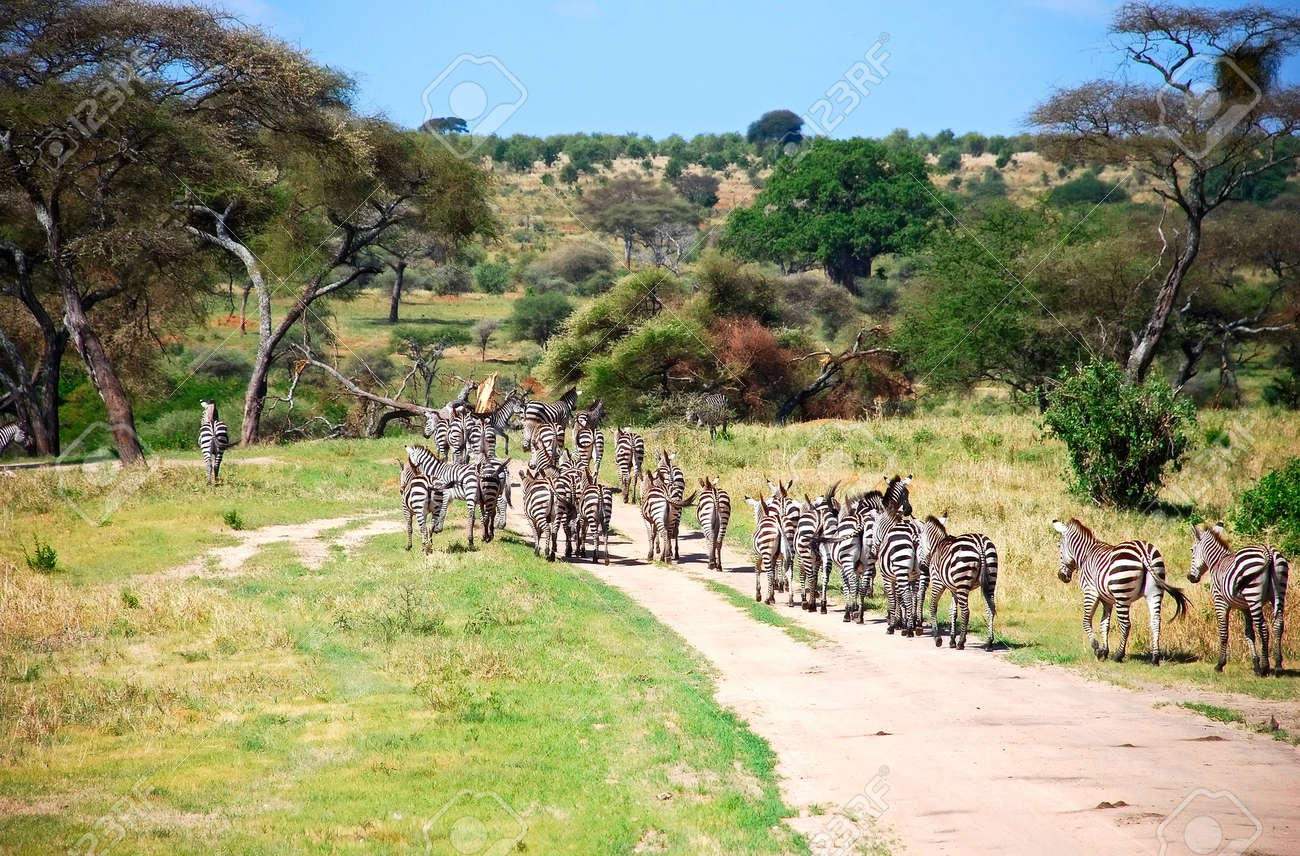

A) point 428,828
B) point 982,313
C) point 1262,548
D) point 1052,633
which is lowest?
point 428,828

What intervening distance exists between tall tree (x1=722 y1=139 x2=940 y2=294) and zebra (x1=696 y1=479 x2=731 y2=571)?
56.2 m

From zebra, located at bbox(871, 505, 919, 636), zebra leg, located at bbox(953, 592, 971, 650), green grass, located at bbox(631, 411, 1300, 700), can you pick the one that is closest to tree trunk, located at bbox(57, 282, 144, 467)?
green grass, located at bbox(631, 411, 1300, 700)

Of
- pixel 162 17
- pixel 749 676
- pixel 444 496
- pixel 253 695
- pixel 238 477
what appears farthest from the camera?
pixel 162 17

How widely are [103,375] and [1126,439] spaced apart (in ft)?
74.9

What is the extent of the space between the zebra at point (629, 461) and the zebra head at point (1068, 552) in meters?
12.4

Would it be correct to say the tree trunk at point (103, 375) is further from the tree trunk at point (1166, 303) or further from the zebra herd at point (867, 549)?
the tree trunk at point (1166, 303)

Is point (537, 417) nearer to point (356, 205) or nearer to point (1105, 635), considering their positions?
point (356, 205)

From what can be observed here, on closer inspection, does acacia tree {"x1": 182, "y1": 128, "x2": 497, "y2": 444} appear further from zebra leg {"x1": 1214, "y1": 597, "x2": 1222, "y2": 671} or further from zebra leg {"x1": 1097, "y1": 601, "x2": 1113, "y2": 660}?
zebra leg {"x1": 1214, "y1": 597, "x2": 1222, "y2": 671}

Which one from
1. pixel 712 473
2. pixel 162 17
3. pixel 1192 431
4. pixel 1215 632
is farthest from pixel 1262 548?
pixel 162 17

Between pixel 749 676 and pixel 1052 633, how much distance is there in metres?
4.66

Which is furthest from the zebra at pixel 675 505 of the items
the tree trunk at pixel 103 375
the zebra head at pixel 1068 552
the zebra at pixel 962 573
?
the tree trunk at pixel 103 375

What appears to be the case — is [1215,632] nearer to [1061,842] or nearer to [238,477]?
[1061,842]

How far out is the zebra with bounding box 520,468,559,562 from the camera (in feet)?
63.8

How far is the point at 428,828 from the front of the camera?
849 centimetres
